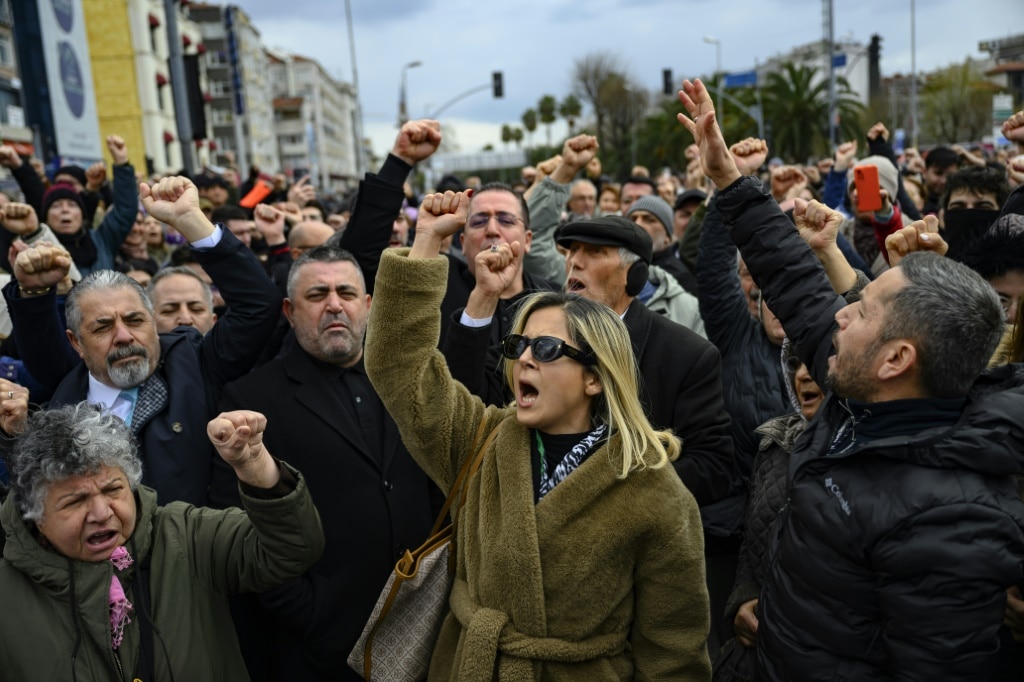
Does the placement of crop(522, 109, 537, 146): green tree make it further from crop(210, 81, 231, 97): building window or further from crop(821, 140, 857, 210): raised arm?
crop(821, 140, 857, 210): raised arm

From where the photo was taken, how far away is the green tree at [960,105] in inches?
2035

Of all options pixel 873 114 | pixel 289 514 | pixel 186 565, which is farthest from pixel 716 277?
pixel 873 114

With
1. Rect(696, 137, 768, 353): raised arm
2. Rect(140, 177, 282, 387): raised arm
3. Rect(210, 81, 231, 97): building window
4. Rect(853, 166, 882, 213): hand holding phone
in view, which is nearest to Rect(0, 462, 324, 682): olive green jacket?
Rect(140, 177, 282, 387): raised arm

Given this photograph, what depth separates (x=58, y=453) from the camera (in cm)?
235

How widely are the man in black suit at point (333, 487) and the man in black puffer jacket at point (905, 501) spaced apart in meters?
1.48

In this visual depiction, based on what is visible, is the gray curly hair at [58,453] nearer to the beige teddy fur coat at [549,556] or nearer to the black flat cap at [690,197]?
the beige teddy fur coat at [549,556]

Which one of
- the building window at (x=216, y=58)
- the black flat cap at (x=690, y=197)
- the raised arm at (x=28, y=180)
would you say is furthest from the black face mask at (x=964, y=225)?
the building window at (x=216, y=58)

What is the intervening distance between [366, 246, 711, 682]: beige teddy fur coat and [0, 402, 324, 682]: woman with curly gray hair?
479 millimetres

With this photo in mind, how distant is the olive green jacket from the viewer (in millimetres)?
2283

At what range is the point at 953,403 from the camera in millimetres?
1949

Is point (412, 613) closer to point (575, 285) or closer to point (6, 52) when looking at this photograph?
point (575, 285)

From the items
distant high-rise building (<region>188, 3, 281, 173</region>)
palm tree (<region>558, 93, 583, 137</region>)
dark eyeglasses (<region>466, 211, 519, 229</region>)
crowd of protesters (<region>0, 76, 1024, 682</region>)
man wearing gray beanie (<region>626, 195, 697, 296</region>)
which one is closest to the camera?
crowd of protesters (<region>0, 76, 1024, 682</region>)

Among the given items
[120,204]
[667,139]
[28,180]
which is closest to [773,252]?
[120,204]

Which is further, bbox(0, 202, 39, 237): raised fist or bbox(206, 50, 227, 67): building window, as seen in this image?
bbox(206, 50, 227, 67): building window
